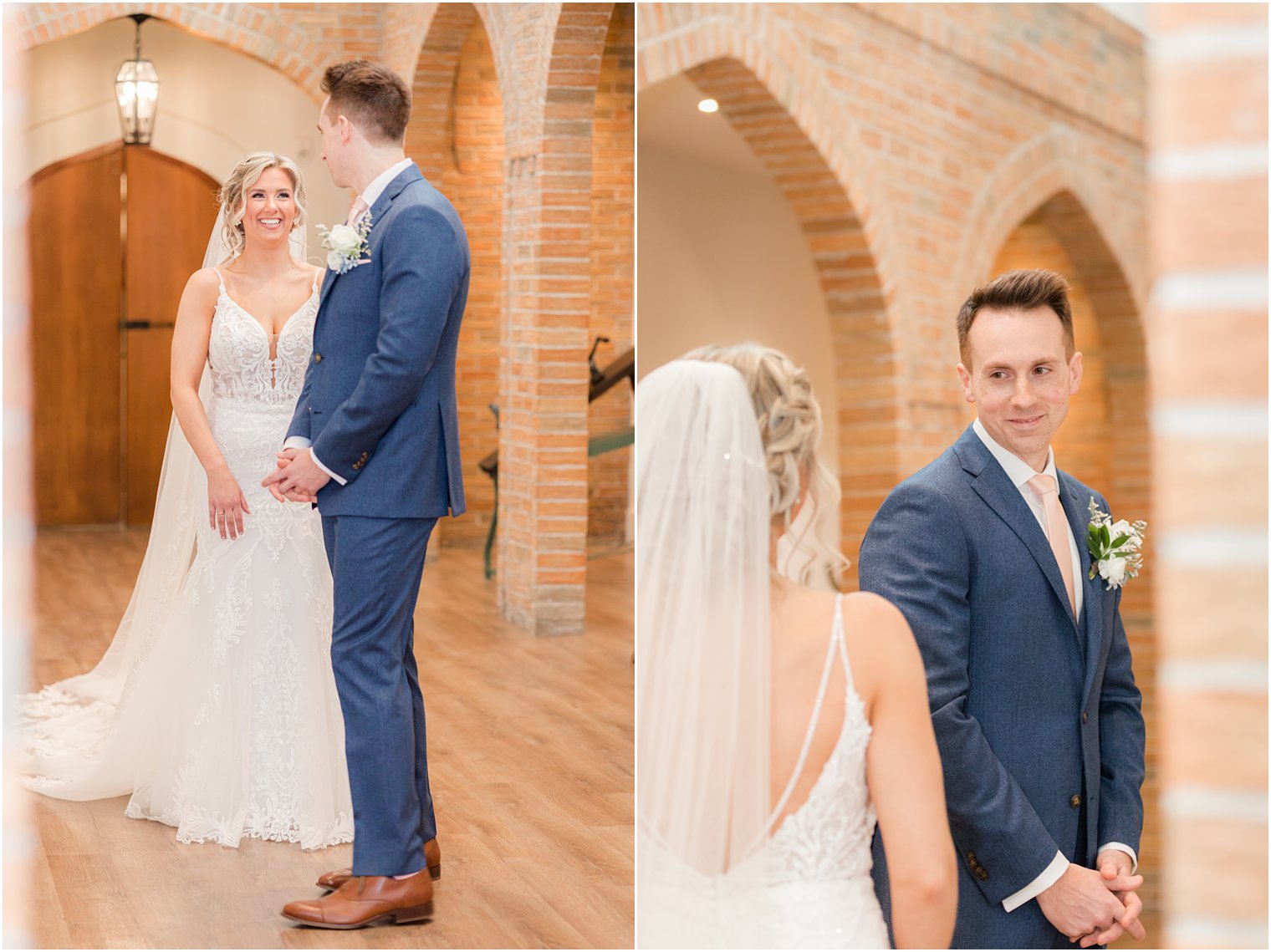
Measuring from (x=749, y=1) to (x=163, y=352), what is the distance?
27.4ft

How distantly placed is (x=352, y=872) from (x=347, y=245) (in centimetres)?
149

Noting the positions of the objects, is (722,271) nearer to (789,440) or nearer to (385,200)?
(385,200)

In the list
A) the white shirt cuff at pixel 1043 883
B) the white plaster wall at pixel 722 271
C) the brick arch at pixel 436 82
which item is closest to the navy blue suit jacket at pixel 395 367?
the white plaster wall at pixel 722 271

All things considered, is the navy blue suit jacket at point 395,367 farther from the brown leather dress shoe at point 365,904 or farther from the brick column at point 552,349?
the brick column at point 552,349

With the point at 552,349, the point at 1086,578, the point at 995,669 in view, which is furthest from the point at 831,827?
the point at 552,349

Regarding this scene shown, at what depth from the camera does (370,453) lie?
3115mm

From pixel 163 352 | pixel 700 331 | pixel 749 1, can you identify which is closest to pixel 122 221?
pixel 163 352

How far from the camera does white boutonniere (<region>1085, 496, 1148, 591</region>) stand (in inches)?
90.5

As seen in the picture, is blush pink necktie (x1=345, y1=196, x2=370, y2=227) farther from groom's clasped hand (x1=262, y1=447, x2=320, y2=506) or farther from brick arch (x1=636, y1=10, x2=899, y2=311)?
brick arch (x1=636, y1=10, x2=899, y2=311)

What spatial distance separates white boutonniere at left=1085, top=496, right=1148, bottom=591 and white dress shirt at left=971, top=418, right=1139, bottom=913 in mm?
35

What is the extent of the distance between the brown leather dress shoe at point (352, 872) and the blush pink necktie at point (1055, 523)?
5.68ft

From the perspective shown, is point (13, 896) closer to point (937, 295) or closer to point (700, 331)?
point (700, 331)

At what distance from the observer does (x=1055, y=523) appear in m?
2.40

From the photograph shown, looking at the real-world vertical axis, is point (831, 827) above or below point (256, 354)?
below
